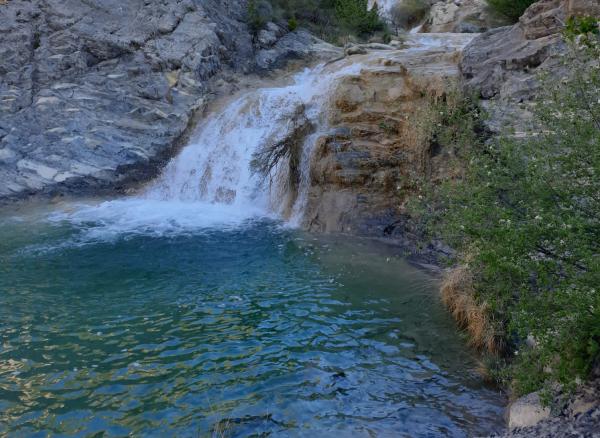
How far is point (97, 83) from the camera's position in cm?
1939

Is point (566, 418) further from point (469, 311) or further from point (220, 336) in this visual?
point (220, 336)

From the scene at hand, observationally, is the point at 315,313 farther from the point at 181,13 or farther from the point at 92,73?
the point at 181,13

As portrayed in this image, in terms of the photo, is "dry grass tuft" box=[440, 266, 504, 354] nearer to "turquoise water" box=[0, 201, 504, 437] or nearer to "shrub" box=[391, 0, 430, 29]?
"turquoise water" box=[0, 201, 504, 437]

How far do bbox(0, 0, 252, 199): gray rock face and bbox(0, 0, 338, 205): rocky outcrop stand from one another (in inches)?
1.4

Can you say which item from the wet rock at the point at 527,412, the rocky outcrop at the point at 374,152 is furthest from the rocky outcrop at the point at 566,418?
the rocky outcrop at the point at 374,152

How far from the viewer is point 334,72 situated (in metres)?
19.7

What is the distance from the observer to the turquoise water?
19.9 feet

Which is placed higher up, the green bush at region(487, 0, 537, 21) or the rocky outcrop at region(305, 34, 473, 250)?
the green bush at region(487, 0, 537, 21)

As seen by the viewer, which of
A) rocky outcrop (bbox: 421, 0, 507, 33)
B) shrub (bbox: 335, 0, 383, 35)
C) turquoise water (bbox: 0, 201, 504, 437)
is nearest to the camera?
turquoise water (bbox: 0, 201, 504, 437)

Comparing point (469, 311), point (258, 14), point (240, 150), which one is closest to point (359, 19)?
point (258, 14)

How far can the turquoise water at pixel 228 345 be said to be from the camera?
605cm

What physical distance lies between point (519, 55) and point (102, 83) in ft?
45.0

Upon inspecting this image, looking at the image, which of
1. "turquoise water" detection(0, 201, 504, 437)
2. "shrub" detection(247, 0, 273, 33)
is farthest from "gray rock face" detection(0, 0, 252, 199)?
"turquoise water" detection(0, 201, 504, 437)

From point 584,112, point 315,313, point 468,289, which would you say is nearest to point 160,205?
point 315,313
